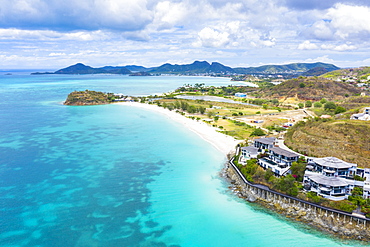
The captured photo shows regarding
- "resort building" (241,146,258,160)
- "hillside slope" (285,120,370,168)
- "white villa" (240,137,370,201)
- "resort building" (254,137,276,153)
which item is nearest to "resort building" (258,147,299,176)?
"white villa" (240,137,370,201)

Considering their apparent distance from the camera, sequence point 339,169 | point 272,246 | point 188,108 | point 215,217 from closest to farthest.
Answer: point 272,246 < point 215,217 < point 339,169 < point 188,108

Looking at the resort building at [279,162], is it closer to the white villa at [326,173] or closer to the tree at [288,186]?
the white villa at [326,173]

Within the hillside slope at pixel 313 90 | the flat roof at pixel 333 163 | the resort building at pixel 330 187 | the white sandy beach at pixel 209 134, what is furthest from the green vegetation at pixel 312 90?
the resort building at pixel 330 187

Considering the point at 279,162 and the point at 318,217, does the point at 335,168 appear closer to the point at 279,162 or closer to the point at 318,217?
the point at 279,162

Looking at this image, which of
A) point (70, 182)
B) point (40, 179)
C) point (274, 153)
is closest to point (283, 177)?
point (274, 153)

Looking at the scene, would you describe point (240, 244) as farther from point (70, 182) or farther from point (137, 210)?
point (70, 182)

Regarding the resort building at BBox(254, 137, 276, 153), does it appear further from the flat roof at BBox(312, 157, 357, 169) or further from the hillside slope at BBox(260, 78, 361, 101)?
the hillside slope at BBox(260, 78, 361, 101)
